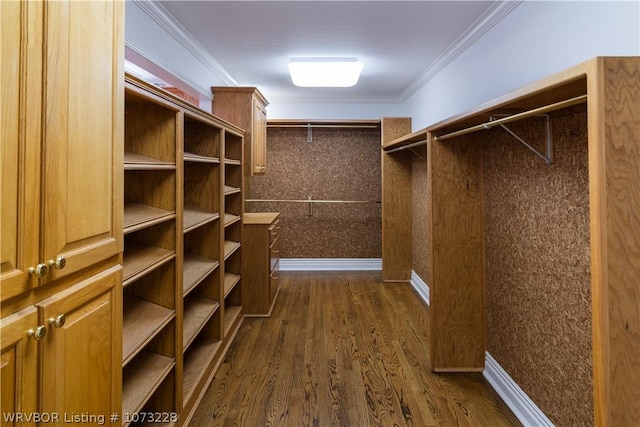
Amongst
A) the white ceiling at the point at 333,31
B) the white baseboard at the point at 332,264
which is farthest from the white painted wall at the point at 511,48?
the white baseboard at the point at 332,264

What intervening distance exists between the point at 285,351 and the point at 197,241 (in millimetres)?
1048

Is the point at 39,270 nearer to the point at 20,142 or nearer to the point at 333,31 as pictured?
the point at 20,142

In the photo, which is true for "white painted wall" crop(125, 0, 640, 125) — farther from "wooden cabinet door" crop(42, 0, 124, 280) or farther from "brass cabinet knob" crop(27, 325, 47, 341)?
"brass cabinet knob" crop(27, 325, 47, 341)

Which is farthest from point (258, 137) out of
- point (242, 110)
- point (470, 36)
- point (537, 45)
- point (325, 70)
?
point (537, 45)

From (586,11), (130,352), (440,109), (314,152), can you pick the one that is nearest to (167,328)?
(130,352)

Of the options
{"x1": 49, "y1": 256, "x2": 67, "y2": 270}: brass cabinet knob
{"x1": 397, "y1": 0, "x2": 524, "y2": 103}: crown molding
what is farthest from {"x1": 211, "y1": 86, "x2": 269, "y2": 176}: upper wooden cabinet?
{"x1": 49, "y1": 256, "x2": 67, "y2": 270}: brass cabinet knob

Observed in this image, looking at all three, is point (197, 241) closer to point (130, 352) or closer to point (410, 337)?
point (130, 352)

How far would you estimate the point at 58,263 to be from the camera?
0.79 metres

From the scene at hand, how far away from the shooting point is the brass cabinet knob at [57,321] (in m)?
0.79

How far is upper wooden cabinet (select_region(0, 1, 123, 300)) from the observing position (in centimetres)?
67

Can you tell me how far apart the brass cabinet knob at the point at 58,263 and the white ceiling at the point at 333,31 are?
200 centimetres

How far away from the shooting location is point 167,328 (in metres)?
1.77

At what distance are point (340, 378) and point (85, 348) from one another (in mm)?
1732

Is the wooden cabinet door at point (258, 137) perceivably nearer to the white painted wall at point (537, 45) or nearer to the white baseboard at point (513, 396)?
the white painted wall at point (537, 45)
